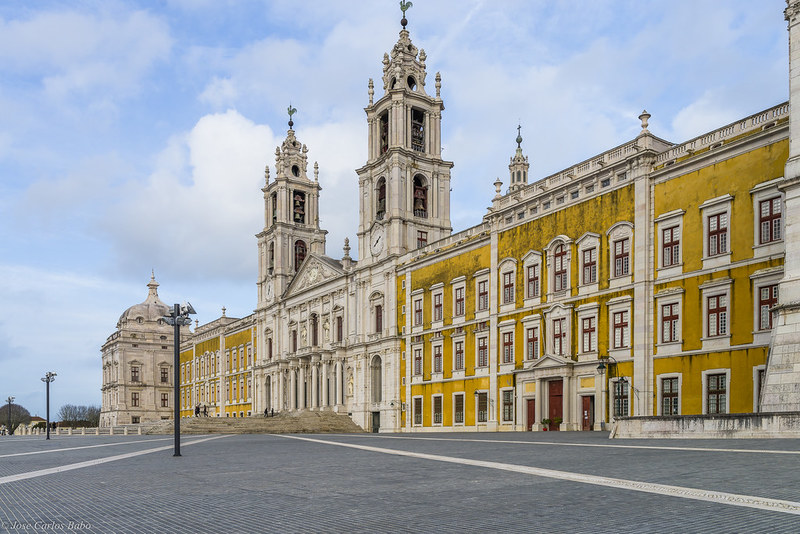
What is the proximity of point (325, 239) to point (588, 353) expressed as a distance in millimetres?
44810

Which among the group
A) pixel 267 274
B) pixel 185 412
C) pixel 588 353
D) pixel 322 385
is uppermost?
pixel 267 274

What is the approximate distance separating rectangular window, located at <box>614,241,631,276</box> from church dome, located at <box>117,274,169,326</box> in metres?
87.4

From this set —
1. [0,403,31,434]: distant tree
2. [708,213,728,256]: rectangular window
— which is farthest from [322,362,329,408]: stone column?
[0,403,31,434]: distant tree

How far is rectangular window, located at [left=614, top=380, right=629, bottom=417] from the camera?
1374 inches

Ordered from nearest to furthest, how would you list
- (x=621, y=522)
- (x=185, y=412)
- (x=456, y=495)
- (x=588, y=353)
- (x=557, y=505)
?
(x=621, y=522) < (x=557, y=505) < (x=456, y=495) < (x=588, y=353) < (x=185, y=412)

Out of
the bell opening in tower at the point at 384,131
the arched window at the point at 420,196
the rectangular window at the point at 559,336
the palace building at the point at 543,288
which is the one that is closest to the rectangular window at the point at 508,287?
the palace building at the point at 543,288

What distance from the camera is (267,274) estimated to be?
77625 millimetres

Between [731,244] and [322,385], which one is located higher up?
[731,244]

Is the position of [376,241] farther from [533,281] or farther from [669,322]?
[669,322]

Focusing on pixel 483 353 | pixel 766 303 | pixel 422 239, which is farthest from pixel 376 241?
pixel 766 303

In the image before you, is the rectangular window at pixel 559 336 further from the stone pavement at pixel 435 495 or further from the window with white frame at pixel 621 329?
the stone pavement at pixel 435 495

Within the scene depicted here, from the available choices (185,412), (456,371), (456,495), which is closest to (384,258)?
(456,371)

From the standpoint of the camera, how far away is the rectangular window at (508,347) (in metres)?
43.0

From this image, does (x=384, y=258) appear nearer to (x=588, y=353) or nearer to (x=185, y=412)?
(x=588, y=353)
